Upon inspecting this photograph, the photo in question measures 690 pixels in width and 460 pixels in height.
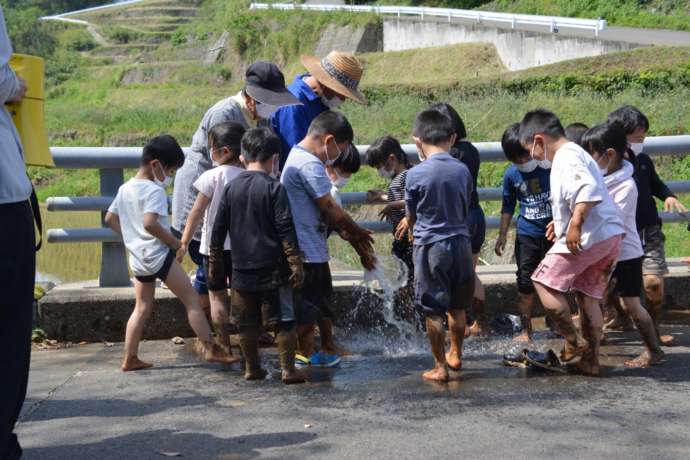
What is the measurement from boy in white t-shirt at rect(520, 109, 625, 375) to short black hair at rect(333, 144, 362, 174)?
3.83ft

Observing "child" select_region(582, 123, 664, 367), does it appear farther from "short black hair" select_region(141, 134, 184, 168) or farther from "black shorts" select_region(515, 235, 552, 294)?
"short black hair" select_region(141, 134, 184, 168)

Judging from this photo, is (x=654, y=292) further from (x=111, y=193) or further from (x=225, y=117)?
(x=111, y=193)

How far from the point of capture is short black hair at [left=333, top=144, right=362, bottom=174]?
6641 mm

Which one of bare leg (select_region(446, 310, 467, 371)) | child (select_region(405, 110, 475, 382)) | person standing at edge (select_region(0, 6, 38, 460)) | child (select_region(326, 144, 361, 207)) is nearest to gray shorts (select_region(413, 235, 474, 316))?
child (select_region(405, 110, 475, 382))

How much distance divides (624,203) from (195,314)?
262 cm

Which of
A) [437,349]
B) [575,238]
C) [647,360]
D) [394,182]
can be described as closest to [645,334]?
[647,360]

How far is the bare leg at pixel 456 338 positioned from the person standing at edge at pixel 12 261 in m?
2.69

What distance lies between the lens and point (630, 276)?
6109 mm

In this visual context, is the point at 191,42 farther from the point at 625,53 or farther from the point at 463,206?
the point at 463,206

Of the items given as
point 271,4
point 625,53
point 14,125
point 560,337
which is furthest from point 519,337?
point 271,4

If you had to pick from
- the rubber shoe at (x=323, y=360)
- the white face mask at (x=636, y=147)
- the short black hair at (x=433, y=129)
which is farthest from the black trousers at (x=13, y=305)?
the white face mask at (x=636, y=147)

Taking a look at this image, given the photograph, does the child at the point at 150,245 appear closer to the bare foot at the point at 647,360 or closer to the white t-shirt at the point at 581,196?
the white t-shirt at the point at 581,196

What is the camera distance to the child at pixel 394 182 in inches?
266

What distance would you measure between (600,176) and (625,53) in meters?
20.2
